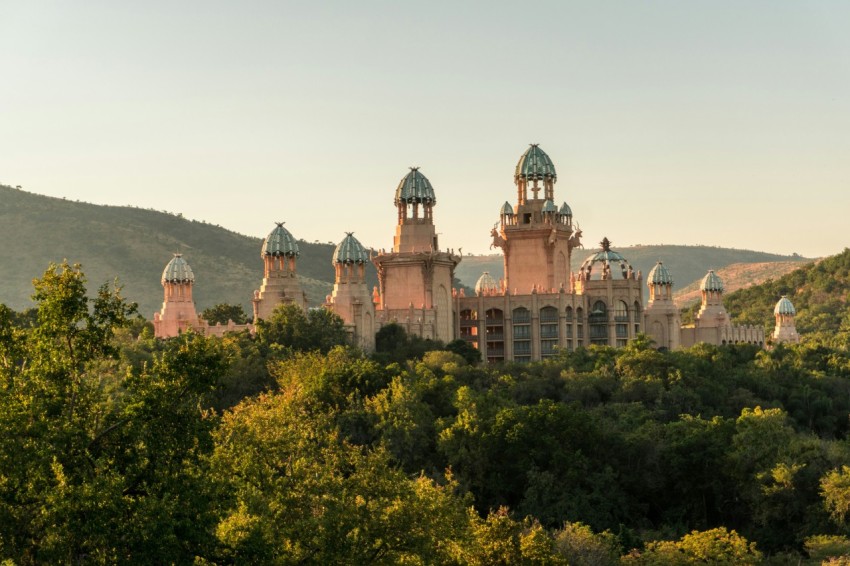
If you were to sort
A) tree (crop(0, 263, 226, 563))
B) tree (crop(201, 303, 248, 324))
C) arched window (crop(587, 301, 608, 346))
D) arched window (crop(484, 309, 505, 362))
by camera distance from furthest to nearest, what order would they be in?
arched window (crop(587, 301, 608, 346))
tree (crop(201, 303, 248, 324))
arched window (crop(484, 309, 505, 362))
tree (crop(0, 263, 226, 563))

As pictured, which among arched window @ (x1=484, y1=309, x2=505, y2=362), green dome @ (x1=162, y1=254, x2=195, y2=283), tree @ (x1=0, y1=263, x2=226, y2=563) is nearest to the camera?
tree @ (x1=0, y1=263, x2=226, y2=563)

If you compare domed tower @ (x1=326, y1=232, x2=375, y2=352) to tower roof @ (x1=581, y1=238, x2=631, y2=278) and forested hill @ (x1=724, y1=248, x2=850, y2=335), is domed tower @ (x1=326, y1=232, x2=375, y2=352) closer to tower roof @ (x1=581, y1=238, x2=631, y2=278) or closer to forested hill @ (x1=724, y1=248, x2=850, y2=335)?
tower roof @ (x1=581, y1=238, x2=631, y2=278)

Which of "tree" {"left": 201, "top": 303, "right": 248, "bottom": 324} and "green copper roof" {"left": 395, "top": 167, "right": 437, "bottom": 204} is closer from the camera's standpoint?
"green copper roof" {"left": 395, "top": 167, "right": 437, "bottom": 204}

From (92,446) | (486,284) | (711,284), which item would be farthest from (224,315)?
(92,446)

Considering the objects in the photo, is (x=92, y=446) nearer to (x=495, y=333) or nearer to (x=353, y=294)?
(x=353, y=294)

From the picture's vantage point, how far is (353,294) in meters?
105

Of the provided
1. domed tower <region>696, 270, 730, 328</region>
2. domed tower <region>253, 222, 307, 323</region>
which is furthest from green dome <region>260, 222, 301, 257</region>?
domed tower <region>696, 270, 730, 328</region>

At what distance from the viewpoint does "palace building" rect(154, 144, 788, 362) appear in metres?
105

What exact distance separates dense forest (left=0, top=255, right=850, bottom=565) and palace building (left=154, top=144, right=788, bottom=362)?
423 cm

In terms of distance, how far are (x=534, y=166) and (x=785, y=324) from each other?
42.4 meters

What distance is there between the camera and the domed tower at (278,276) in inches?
4104

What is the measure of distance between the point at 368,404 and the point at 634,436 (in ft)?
43.8

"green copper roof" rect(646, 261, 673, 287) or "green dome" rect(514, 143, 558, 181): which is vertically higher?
"green dome" rect(514, 143, 558, 181)

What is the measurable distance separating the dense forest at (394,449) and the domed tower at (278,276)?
4.89m
